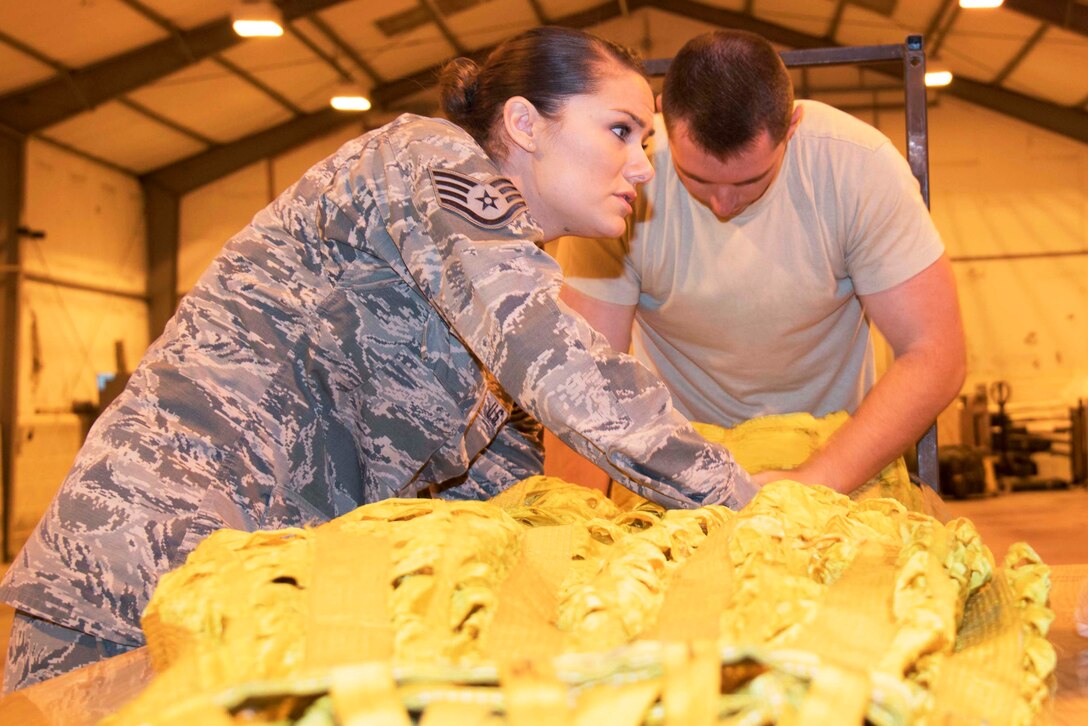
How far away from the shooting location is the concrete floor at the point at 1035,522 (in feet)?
23.3

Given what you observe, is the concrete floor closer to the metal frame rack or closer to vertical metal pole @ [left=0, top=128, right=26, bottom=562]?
vertical metal pole @ [left=0, top=128, right=26, bottom=562]

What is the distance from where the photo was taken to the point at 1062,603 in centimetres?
112

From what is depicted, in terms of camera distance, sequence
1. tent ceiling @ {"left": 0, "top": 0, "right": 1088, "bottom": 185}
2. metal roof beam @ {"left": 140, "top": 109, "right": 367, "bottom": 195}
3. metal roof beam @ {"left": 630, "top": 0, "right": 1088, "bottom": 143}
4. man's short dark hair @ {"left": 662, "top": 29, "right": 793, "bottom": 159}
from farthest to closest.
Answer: metal roof beam @ {"left": 140, "top": 109, "right": 367, "bottom": 195} < metal roof beam @ {"left": 630, "top": 0, "right": 1088, "bottom": 143} < tent ceiling @ {"left": 0, "top": 0, "right": 1088, "bottom": 185} < man's short dark hair @ {"left": 662, "top": 29, "right": 793, "bottom": 159}

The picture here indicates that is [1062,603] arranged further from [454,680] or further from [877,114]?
[877,114]

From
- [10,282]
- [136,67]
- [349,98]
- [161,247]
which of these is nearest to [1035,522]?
[349,98]

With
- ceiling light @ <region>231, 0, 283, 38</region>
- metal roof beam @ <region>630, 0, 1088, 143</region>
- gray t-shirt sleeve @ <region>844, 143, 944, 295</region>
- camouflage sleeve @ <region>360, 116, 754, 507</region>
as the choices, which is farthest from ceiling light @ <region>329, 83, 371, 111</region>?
camouflage sleeve @ <region>360, 116, 754, 507</region>

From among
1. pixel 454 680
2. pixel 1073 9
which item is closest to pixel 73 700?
pixel 454 680

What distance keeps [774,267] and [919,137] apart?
0.48 meters

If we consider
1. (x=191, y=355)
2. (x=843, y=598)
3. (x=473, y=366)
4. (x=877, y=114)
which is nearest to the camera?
(x=843, y=598)

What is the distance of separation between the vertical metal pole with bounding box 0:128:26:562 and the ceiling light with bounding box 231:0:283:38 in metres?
2.79

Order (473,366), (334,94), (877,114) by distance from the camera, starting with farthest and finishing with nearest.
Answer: (877,114) → (334,94) → (473,366)

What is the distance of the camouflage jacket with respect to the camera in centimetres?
121

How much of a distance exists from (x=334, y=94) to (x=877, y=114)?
679 centimetres

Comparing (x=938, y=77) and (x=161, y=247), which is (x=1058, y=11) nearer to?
(x=938, y=77)
